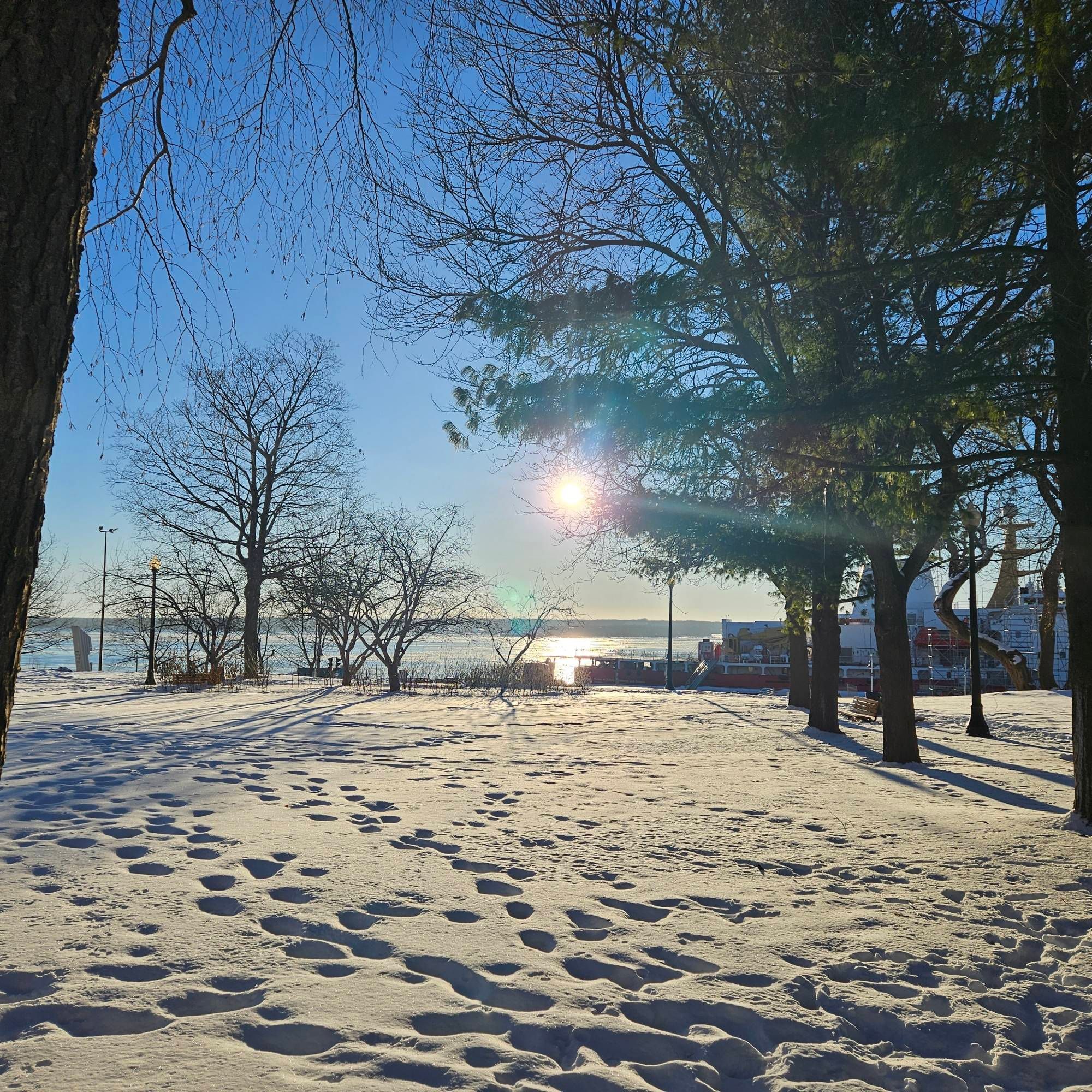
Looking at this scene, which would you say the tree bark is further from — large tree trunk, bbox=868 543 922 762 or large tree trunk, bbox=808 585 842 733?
large tree trunk, bbox=868 543 922 762

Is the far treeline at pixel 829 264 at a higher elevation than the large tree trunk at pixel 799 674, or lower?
higher

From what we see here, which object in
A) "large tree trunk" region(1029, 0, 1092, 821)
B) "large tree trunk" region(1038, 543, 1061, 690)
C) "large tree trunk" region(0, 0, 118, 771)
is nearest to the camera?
"large tree trunk" region(0, 0, 118, 771)

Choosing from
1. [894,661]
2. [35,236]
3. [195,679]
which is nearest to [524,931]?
[35,236]

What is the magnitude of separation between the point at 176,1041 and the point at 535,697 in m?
16.8

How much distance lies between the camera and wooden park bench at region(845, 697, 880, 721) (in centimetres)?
1692

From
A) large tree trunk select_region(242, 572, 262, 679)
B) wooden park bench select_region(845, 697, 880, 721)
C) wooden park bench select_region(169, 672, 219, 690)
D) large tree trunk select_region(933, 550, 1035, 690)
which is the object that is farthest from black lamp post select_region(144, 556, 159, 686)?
large tree trunk select_region(933, 550, 1035, 690)

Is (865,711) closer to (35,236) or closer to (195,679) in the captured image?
(195,679)

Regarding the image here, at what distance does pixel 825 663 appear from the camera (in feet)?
45.4

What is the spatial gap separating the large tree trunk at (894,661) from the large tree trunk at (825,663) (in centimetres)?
243

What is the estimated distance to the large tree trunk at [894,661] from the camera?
33.4ft

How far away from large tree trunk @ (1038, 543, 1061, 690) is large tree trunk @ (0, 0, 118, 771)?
17720mm

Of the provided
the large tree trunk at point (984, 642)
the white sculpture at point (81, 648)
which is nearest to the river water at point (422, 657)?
the white sculpture at point (81, 648)

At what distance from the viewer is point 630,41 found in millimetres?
5699

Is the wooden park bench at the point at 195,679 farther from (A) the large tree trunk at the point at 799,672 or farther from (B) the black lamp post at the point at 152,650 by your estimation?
(A) the large tree trunk at the point at 799,672
